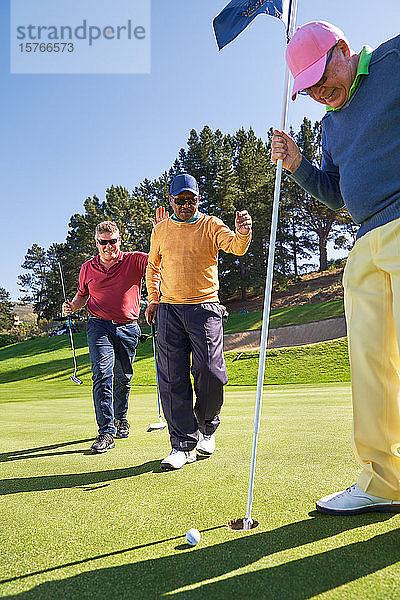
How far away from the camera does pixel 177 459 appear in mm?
3297

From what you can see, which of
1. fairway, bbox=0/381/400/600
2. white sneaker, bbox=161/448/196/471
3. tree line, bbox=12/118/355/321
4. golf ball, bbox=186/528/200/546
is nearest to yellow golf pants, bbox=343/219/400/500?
fairway, bbox=0/381/400/600

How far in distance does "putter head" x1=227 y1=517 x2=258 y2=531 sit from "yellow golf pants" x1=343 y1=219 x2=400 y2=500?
0.55 metres

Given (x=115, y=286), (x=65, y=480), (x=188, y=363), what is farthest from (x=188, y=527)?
(x=115, y=286)

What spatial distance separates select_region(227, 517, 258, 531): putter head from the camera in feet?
6.95

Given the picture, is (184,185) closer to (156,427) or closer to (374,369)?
(374,369)

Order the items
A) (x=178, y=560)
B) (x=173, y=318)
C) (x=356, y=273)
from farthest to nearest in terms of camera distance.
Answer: (x=173, y=318) < (x=356, y=273) < (x=178, y=560)

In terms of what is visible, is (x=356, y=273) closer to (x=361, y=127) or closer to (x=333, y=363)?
(x=361, y=127)

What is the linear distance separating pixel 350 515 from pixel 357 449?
0.28 metres

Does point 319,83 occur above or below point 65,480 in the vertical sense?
above

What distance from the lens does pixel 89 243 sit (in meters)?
40.3

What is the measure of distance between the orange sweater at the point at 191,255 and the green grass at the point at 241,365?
37.7 feet

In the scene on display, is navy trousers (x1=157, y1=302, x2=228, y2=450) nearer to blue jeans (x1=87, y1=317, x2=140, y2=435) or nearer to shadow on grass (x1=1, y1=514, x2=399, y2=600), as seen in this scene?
blue jeans (x1=87, y1=317, x2=140, y2=435)

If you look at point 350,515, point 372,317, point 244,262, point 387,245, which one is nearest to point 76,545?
point 350,515

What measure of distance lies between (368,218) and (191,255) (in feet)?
5.35
